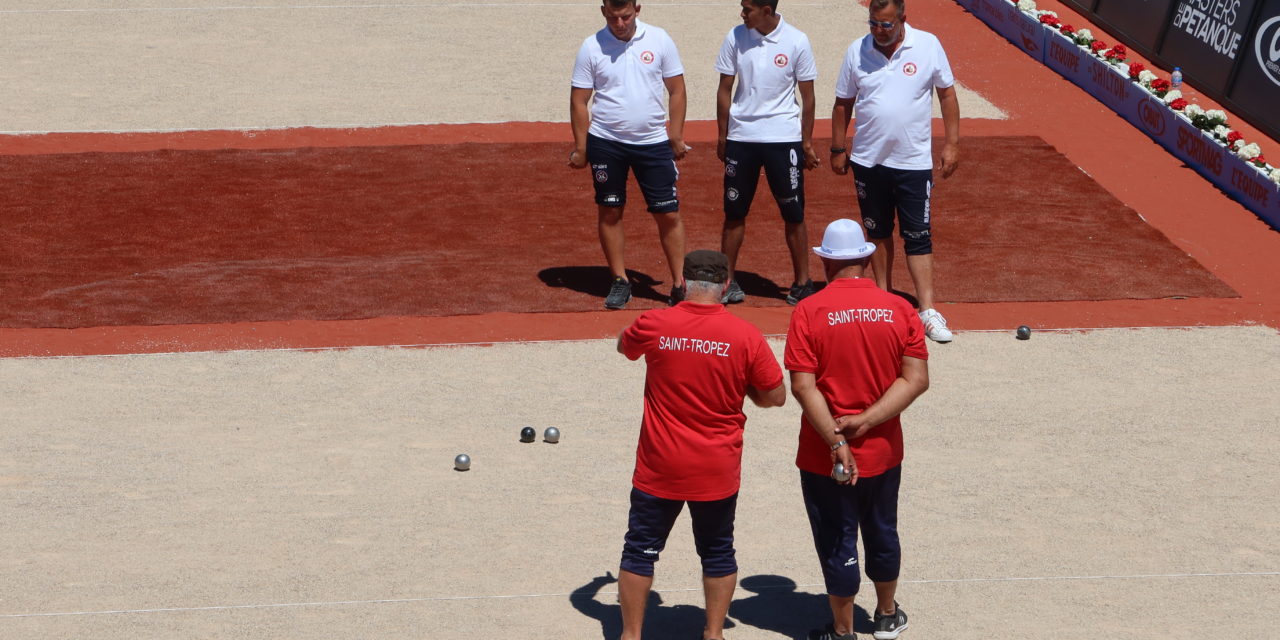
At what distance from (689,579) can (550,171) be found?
9045 mm

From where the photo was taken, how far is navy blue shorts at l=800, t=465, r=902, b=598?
7.12 m

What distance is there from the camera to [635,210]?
15250 mm

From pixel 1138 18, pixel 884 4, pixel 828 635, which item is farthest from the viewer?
pixel 1138 18

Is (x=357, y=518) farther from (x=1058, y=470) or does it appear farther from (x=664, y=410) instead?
(x=1058, y=470)

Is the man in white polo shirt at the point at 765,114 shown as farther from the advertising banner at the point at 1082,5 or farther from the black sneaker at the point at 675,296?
the advertising banner at the point at 1082,5

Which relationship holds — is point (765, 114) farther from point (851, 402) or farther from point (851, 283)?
point (851, 402)

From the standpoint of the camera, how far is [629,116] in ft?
39.0

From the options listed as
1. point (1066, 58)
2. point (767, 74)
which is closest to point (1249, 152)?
point (1066, 58)

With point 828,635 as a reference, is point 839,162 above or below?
above

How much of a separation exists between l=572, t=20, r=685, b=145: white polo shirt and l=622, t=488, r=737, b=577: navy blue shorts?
5292 mm

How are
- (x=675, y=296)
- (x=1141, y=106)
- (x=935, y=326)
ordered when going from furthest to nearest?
(x=1141, y=106)
(x=675, y=296)
(x=935, y=326)

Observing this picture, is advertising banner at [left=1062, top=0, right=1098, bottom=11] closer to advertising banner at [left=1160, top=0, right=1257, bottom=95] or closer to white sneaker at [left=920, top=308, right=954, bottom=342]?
advertising banner at [left=1160, top=0, right=1257, bottom=95]

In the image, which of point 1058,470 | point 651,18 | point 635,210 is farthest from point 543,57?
point 1058,470

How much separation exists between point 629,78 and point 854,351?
17.4 feet
